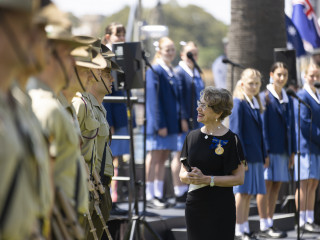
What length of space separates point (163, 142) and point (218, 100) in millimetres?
3662

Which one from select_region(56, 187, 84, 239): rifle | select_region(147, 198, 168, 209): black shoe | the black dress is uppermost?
select_region(56, 187, 84, 239): rifle

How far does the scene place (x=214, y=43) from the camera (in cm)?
9381

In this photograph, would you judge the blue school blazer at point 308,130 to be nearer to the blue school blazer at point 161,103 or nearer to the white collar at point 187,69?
the white collar at point 187,69

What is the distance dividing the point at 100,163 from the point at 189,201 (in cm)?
74

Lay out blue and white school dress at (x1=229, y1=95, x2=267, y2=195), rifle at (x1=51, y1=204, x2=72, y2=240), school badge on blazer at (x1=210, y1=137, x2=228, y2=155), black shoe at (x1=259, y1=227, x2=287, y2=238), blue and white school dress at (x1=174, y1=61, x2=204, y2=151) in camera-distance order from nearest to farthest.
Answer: rifle at (x1=51, y1=204, x2=72, y2=240) → school badge on blazer at (x1=210, y1=137, x2=228, y2=155) → blue and white school dress at (x1=229, y1=95, x2=267, y2=195) → black shoe at (x1=259, y1=227, x2=287, y2=238) → blue and white school dress at (x1=174, y1=61, x2=204, y2=151)

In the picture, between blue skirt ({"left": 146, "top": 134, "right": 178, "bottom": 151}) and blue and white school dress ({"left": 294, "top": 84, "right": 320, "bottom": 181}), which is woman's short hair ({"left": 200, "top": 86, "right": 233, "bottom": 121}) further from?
blue skirt ({"left": 146, "top": 134, "right": 178, "bottom": 151})

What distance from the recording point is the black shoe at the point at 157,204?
30.1 ft

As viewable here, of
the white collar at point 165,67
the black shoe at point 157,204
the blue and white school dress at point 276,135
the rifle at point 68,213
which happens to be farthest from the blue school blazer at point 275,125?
the rifle at point 68,213

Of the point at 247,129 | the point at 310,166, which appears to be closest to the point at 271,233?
the point at 310,166

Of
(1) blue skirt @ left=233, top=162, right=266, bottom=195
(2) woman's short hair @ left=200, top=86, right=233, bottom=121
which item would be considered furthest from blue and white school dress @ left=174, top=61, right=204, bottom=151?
(2) woman's short hair @ left=200, top=86, right=233, bottom=121

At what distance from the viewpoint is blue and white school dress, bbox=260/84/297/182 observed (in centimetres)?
857

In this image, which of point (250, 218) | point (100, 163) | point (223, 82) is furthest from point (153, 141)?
point (223, 82)

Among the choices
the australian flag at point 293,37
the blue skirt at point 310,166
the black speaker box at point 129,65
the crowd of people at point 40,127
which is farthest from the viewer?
the australian flag at point 293,37

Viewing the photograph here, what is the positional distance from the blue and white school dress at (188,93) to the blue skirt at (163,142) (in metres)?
0.14
